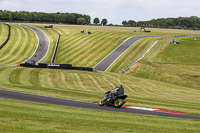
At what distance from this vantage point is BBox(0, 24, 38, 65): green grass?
76188mm

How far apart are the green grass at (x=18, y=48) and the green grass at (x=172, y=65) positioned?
34.4 meters

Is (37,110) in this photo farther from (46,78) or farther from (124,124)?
(46,78)

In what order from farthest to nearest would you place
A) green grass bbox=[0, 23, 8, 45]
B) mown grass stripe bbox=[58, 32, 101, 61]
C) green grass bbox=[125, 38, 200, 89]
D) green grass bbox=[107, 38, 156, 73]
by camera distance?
1. green grass bbox=[0, 23, 8, 45]
2. mown grass stripe bbox=[58, 32, 101, 61]
3. green grass bbox=[107, 38, 156, 73]
4. green grass bbox=[125, 38, 200, 89]

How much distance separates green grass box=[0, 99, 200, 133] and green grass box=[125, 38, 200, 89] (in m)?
37.6

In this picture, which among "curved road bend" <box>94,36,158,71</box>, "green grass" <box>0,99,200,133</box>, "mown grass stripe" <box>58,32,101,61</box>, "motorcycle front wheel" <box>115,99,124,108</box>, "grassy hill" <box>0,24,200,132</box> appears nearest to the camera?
Result: "green grass" <box>0,99,200,133</box>

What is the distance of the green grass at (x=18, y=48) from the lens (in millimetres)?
76188

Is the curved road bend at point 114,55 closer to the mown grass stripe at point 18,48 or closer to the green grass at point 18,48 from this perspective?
the green grass at point 18,48

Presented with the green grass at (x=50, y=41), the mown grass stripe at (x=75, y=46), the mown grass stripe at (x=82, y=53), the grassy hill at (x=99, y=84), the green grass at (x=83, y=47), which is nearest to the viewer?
the grassy hill at (x=99, y=84)

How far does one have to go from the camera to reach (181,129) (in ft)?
46.1

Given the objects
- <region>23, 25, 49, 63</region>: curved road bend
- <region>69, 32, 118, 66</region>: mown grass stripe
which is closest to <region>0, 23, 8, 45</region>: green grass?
<region>23, 25, 49, 63</region>: curved road bend

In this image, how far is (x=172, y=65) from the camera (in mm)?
63750

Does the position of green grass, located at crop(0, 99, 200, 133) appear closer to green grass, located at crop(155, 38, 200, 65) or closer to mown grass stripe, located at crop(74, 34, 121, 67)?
green grass, located at crop(155, 38, 200, 65)

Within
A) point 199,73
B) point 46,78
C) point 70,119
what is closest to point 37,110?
Answer: point 70,119

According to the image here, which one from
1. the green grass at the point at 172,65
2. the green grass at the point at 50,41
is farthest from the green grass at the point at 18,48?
A: the green grass at the point at 172,65
